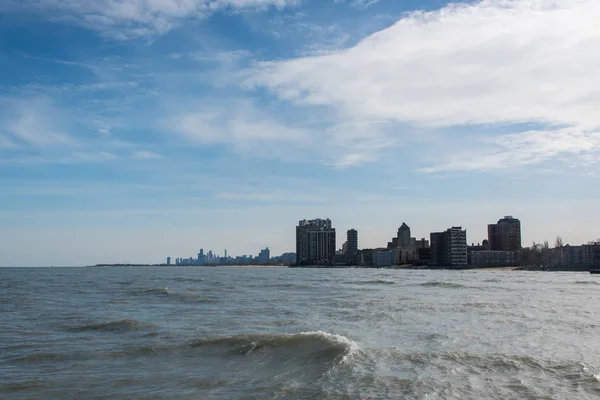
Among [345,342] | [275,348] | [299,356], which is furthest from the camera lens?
[345,342]

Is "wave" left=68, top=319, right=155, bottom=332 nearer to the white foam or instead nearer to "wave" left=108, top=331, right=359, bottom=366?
"wave" left=108, top=331, right=359, bottom=366

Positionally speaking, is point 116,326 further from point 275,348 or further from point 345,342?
point 345,342

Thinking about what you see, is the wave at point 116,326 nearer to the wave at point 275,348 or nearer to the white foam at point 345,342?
the wave at point 275,348

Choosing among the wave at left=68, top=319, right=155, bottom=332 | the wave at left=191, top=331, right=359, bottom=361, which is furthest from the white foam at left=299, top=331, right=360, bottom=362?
the wave at left=68, top=319, right=155, bottom=332

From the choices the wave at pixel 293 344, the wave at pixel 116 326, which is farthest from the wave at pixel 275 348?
the wave at pixel 116 326

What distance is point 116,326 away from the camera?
851 inches

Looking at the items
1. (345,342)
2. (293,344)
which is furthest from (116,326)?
(345,342)

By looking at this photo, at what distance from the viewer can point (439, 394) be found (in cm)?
1109

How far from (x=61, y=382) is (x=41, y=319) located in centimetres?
1427

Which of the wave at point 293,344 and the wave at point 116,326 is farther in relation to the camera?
the wave at point 116,326

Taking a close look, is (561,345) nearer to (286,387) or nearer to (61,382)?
(286,387)

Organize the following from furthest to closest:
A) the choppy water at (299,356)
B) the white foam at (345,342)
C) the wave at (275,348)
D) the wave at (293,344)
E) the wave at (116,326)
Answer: the wave at (116,326) → the wave at (293,344) → the white foam at (345,342) → the wave at (275,348) → the choppy water at (299,356)

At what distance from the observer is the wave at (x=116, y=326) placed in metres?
20.8

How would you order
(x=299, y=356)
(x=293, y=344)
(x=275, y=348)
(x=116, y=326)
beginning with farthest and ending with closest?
(x=116, y=326)
(x=293, y=344)
(x=275, y=348)
(x=299, y=356)
